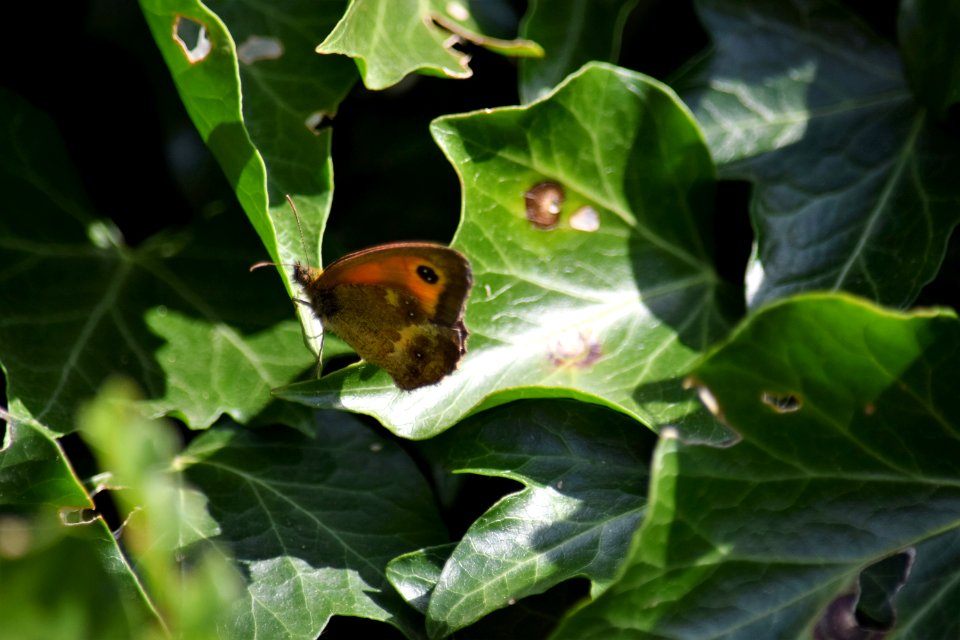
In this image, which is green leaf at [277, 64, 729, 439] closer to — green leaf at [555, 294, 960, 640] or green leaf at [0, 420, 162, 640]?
green leaf at [555, 294, 960, 640]

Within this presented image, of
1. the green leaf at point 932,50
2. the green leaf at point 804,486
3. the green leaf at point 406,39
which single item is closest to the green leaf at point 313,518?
the green leaf at point 804,486

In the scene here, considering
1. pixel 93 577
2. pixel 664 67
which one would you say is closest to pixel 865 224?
pixel 664 67

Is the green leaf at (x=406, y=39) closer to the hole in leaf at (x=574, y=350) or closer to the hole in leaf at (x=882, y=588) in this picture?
the hole in leaf at (x=574, y=350)

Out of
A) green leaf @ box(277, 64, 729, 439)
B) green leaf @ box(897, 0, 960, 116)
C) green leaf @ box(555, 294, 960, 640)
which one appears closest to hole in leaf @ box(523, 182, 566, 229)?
green leaf @ box(277, 64, 729, 439)

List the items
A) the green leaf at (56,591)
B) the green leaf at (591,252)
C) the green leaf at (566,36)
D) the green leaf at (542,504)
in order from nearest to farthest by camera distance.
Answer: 1. the green leaf at (56,591)
2. the green leaf at (542,504)
3. the green leaf at (591,252)
4. the green leaf at (566,36)

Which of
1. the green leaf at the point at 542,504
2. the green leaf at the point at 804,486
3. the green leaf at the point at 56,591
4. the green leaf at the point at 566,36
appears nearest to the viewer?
the green leaf at the point at 56,591

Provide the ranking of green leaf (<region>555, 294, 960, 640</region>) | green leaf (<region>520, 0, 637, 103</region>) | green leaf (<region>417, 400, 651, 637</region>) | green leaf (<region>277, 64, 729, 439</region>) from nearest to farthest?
green leaf (<region>555, 294, 960, 640</region>)
green leaf (<region>417, 400, 651, 637</region>)
green leaf (<region>277, 64, 729, 439</region>)
green leaf (<region>520, 0, 637, 103</region>)

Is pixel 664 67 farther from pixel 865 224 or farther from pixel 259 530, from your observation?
pixel 259 530

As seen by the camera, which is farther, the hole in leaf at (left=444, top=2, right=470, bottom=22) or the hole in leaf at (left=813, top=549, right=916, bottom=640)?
the hole in leaf at (left=444, top=2, right=470, bottom=22)
